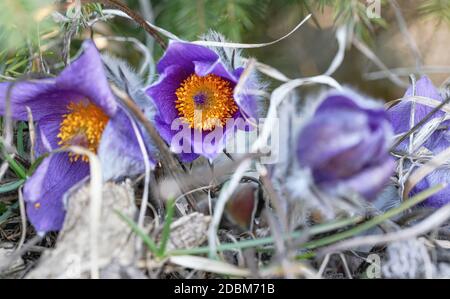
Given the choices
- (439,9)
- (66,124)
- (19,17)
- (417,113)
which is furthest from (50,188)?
(439,9)

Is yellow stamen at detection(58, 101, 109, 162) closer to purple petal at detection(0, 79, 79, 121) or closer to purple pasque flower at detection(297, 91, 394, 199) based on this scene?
purple petal at detection(0, 79, 79, 121)


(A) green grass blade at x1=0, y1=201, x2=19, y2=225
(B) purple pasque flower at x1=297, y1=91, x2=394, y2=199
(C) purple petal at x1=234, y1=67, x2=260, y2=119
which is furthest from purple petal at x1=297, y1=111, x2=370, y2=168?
(A) green grass blade at x1=0, y1=201, x2=19, y2=225

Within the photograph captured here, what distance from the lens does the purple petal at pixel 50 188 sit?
57cm

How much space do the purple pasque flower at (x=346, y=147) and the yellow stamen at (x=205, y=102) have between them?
0.60ft

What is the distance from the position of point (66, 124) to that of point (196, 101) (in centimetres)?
14

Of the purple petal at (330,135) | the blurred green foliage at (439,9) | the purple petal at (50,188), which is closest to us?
the purple petal at (330,135)

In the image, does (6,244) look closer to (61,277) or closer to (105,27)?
(61,277)

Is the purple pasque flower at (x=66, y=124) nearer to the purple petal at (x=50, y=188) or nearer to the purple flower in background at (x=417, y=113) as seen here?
the purple petal at (x=50, y=188)

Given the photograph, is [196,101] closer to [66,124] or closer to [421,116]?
[66,124]

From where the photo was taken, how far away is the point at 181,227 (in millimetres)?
562

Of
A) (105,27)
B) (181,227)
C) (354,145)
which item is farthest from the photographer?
(105,27)

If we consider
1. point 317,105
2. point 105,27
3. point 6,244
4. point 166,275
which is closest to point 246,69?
point 317,105

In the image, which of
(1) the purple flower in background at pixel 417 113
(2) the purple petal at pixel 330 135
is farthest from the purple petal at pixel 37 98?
(1) the purple flower in background at pixel 417 113
